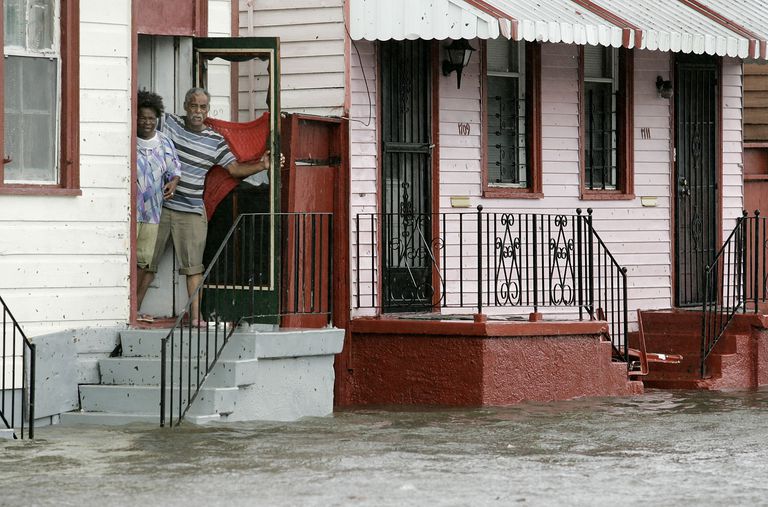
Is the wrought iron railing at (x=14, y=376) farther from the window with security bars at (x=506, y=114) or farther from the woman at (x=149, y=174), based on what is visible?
the window with security bars at (x=506, y=114)

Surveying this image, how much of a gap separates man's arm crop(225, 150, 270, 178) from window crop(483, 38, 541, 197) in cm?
340

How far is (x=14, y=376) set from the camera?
479 inches

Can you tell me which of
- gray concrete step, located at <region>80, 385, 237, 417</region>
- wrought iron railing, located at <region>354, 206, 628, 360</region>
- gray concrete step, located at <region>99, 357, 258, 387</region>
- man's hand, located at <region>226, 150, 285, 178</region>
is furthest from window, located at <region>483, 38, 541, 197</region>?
gray concrete step, located at <region>80, 385, 237, 417</region>

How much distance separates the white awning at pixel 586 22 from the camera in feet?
47.2

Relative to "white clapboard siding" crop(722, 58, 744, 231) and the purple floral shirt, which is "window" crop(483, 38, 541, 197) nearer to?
"white clapboard siding" crop(722, 58, 744, 231)

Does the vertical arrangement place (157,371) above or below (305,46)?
below

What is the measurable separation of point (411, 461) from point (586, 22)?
6.33m

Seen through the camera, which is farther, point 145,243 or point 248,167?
point 248,167

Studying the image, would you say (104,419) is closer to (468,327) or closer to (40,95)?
(40,95)

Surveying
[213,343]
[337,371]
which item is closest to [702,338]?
[337,371]

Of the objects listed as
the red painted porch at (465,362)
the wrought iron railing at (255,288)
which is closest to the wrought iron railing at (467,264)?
the red painted porch at (465,362)

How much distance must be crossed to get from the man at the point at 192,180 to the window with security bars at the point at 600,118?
15.9ft

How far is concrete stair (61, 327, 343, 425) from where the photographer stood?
12.5 metres

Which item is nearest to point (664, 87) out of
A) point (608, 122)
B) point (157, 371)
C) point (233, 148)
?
point (608, 122)
